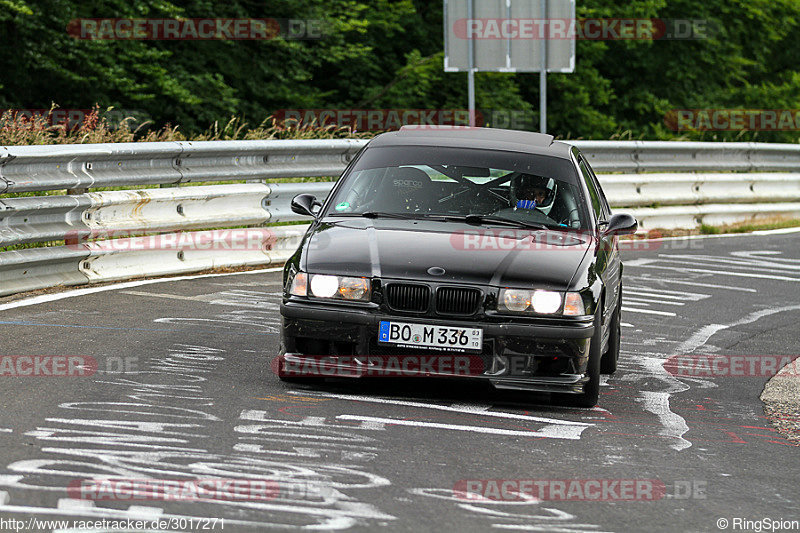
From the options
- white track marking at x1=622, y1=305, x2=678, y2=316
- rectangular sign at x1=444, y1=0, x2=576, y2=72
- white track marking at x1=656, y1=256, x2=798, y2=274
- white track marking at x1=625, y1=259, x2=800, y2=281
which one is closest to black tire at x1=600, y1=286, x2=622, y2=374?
white track marking at x1=622, y1=305, x2=678, y2=316

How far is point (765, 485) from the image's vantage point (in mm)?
5961

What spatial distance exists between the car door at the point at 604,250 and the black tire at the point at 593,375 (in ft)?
1.41

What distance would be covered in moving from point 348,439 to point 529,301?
147cm

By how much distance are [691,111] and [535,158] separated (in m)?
32.6

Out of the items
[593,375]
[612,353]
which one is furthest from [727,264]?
[593,375]

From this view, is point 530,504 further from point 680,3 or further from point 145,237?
point 680,3

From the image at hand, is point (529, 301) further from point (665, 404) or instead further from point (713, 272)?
point (713, 272)

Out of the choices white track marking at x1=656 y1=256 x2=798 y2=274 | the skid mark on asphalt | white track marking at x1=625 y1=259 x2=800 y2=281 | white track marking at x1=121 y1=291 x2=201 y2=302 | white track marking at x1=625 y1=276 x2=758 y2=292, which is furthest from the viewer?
white track marking at x1=656 y1=256 x2=798 y2=274

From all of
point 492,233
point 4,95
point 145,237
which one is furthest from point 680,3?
point 492,233

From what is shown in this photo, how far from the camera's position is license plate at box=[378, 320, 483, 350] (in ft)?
23.6

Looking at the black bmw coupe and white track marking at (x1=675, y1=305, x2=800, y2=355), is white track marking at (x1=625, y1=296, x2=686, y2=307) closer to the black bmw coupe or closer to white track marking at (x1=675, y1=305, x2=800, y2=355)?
white track marking at (x1=675, y1=305, x2=800, y2=355)

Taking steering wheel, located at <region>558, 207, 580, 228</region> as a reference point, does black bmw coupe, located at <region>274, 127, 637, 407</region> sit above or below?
below

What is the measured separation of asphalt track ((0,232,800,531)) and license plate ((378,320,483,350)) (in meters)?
0.35

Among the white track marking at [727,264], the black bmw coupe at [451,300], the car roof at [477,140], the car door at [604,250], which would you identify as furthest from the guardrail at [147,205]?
the car door at [604,250]
